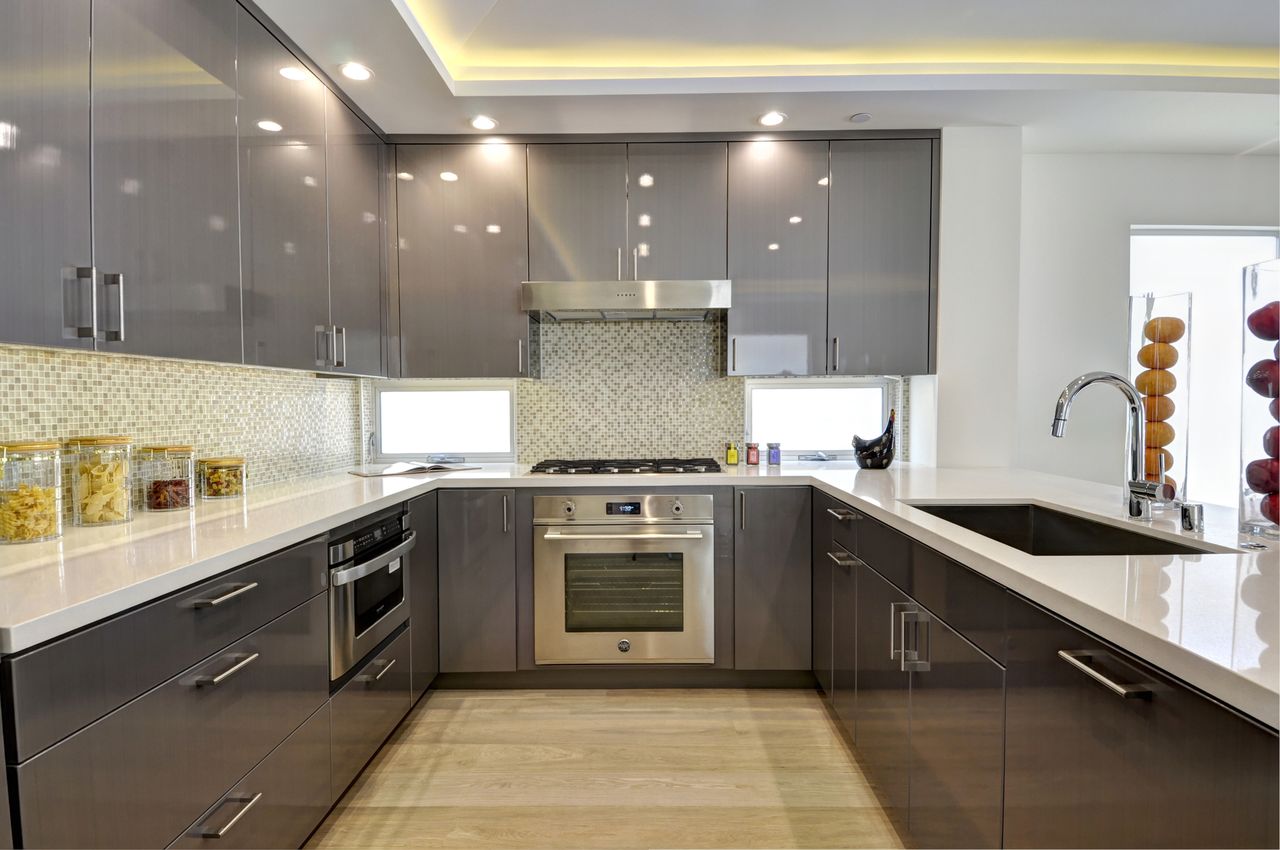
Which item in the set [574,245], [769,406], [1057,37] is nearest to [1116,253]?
[1057,37]

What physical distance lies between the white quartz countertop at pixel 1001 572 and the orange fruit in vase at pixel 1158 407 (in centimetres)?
28

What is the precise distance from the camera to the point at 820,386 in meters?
3.24

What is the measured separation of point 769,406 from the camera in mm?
3232

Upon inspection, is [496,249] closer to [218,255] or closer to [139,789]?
[218,255]

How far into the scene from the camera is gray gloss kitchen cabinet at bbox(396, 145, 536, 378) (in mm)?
2855

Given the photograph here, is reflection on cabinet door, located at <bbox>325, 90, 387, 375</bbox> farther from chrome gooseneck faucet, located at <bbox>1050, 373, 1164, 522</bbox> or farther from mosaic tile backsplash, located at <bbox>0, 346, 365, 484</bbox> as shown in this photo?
chrome gooseneck faucet, located at <bbox>1050, 373, 1164, 522</bbox>

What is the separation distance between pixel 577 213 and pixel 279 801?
2.37 m

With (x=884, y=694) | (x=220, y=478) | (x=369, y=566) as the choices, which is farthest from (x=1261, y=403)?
(x=220, y=478)

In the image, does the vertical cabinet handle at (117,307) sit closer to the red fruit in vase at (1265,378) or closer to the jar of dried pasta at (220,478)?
the jar of dried pasta at (220,478)

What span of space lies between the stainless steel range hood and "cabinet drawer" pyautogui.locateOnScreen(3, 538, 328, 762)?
1587 mm

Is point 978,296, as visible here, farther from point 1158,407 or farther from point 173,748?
point 173,748

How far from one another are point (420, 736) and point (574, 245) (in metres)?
2.10

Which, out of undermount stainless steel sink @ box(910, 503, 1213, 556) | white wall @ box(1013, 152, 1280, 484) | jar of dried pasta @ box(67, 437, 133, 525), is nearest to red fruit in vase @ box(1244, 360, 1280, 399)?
undermount stainless steel sink @ box(910, 503, 1213, 556)

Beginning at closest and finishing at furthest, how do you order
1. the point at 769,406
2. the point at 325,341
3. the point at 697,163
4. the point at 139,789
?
the point at 139,789 → the point at 325,341 → the point at 697,163 → the point at 769,406
